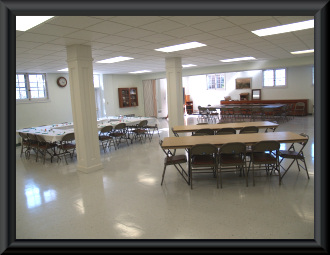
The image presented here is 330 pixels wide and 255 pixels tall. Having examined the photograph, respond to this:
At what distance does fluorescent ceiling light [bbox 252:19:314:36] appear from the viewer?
4535mm

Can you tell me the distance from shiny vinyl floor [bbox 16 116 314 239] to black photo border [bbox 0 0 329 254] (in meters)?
1.76

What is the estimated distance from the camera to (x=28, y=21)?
11.4 feet

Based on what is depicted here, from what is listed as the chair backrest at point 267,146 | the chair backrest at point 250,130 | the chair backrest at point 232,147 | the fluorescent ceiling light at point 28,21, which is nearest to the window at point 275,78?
the chair backrest at point 250,130

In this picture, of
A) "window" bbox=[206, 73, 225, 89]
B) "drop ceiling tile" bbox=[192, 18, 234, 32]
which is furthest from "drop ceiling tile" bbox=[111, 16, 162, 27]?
"window" bbox=[206, 73, 225, 89]

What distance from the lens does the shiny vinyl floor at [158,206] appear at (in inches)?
117

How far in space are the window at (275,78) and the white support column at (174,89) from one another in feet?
Result: 30.0

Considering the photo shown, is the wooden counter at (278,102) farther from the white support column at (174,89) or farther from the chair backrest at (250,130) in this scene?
the chair backrest at (250,130)

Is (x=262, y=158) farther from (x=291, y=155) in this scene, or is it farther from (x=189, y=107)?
(x=189, y=107)

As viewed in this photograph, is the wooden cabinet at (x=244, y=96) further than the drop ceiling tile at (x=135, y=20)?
Yes

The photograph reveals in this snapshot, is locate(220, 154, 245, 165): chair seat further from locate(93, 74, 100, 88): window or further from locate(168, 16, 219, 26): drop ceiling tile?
locate(93, 74, 100, 88): window
